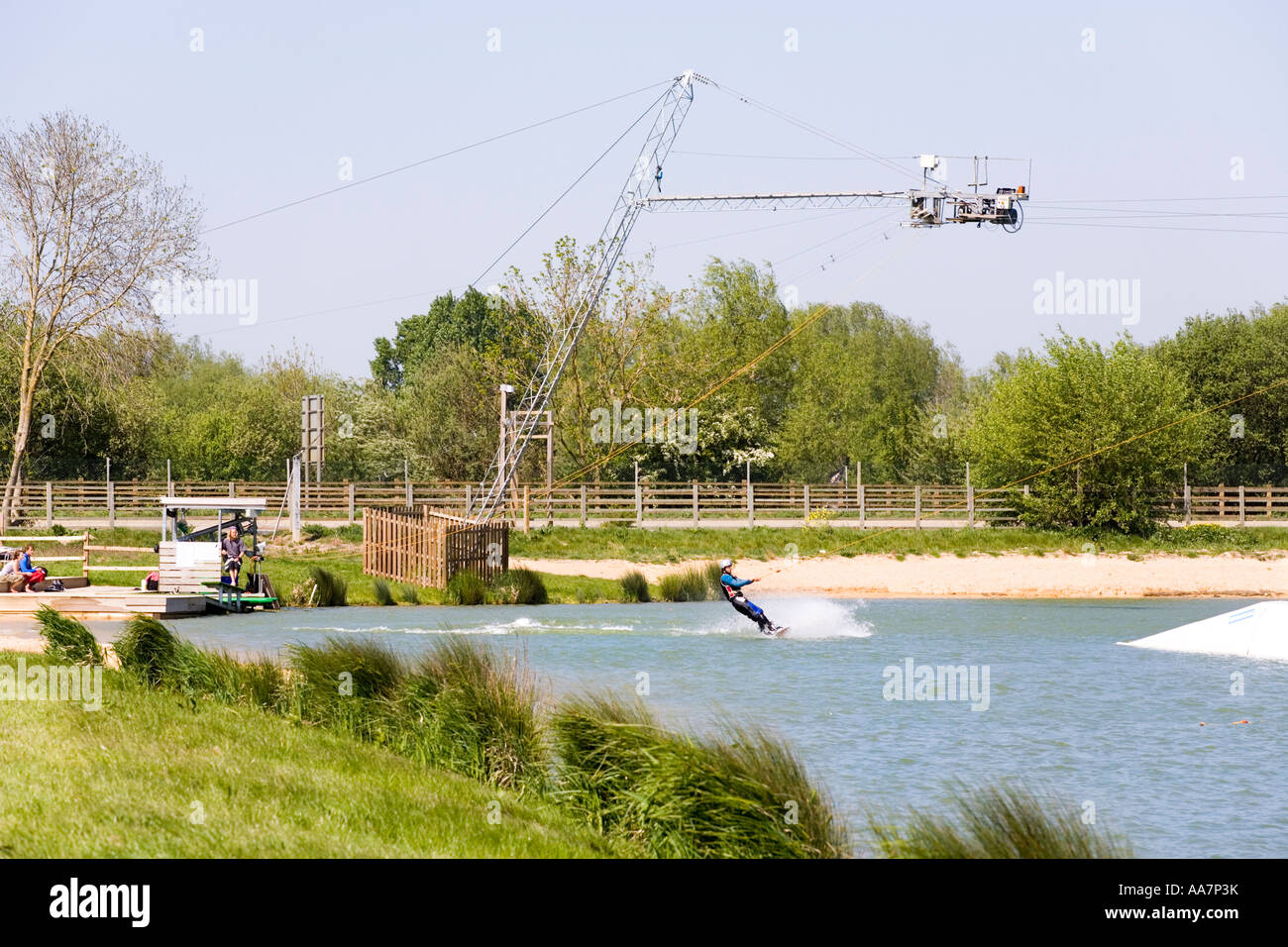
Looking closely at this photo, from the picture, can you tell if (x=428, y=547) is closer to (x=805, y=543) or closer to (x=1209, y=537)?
(x=805, y=543)

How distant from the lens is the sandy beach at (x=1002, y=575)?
39812 mm

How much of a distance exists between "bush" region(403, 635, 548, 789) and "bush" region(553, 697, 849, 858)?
2.47 ft

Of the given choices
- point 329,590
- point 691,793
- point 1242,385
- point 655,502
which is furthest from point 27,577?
A: point 1242,385

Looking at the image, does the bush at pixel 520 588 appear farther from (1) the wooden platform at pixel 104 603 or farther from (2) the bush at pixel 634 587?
(1) the wooden platform at pixel 104 603

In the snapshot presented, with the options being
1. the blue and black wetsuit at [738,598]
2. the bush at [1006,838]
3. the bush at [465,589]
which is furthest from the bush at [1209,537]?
the bush at [1006,838]

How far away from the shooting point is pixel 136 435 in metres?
64.2

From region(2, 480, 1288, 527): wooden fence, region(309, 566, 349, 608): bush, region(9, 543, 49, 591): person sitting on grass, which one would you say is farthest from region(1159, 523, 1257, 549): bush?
region(9, 543, 49, 591): person sitting on grass

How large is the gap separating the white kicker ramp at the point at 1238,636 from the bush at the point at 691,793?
57.4ft

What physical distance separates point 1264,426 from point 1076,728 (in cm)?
5801

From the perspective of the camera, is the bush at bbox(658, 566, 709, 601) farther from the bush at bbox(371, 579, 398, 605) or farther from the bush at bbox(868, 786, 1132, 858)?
the bush at bbox(868, 786, 1132, 858)

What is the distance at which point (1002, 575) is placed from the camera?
4231 centimetres

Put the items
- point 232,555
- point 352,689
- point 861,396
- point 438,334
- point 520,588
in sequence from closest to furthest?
point 352,689, point 232,555, point 520,588, point 861,396, point 438,334

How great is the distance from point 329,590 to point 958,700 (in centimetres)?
1577
